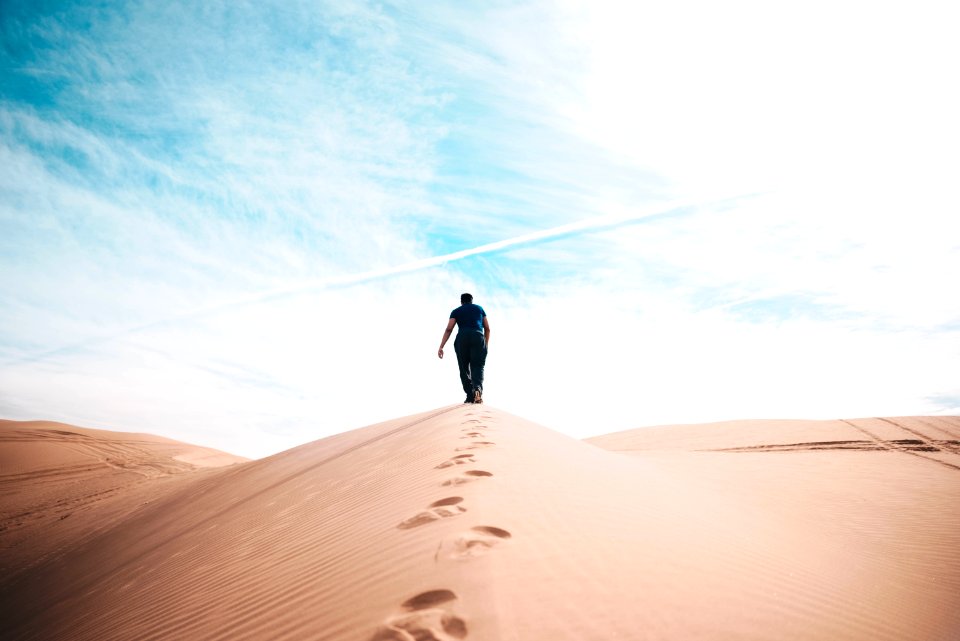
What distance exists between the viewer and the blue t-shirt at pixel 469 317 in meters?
8.07

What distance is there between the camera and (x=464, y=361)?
8.16m

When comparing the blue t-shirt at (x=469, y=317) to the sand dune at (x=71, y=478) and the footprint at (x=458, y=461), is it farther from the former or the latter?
the sand dune at (x=71, y=478)

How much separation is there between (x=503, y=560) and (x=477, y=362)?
640 centimetres

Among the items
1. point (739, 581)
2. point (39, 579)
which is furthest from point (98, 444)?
point (739, 581)

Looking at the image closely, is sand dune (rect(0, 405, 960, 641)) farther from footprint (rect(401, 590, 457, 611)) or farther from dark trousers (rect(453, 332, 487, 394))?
dark trousers (rect(453, 332, 487, 394))

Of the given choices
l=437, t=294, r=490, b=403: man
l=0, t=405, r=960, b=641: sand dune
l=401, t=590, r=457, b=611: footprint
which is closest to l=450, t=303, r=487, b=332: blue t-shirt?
l=437, t=294, r=490, b=403: man

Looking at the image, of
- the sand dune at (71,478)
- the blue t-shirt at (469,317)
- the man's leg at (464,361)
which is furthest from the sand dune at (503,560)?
the sand dune at (71,478)

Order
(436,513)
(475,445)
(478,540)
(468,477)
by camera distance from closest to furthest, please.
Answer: (478,540), (436,513), (468,477), (475,445)

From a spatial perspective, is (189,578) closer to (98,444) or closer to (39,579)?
(39,579)

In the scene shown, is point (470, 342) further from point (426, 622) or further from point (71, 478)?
point (71, 478)

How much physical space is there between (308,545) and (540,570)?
1.50m

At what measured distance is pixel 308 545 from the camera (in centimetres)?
258

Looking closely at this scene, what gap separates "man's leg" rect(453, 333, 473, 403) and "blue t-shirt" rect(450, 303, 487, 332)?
21cm

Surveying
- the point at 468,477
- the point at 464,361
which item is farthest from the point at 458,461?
the point at 464,361
